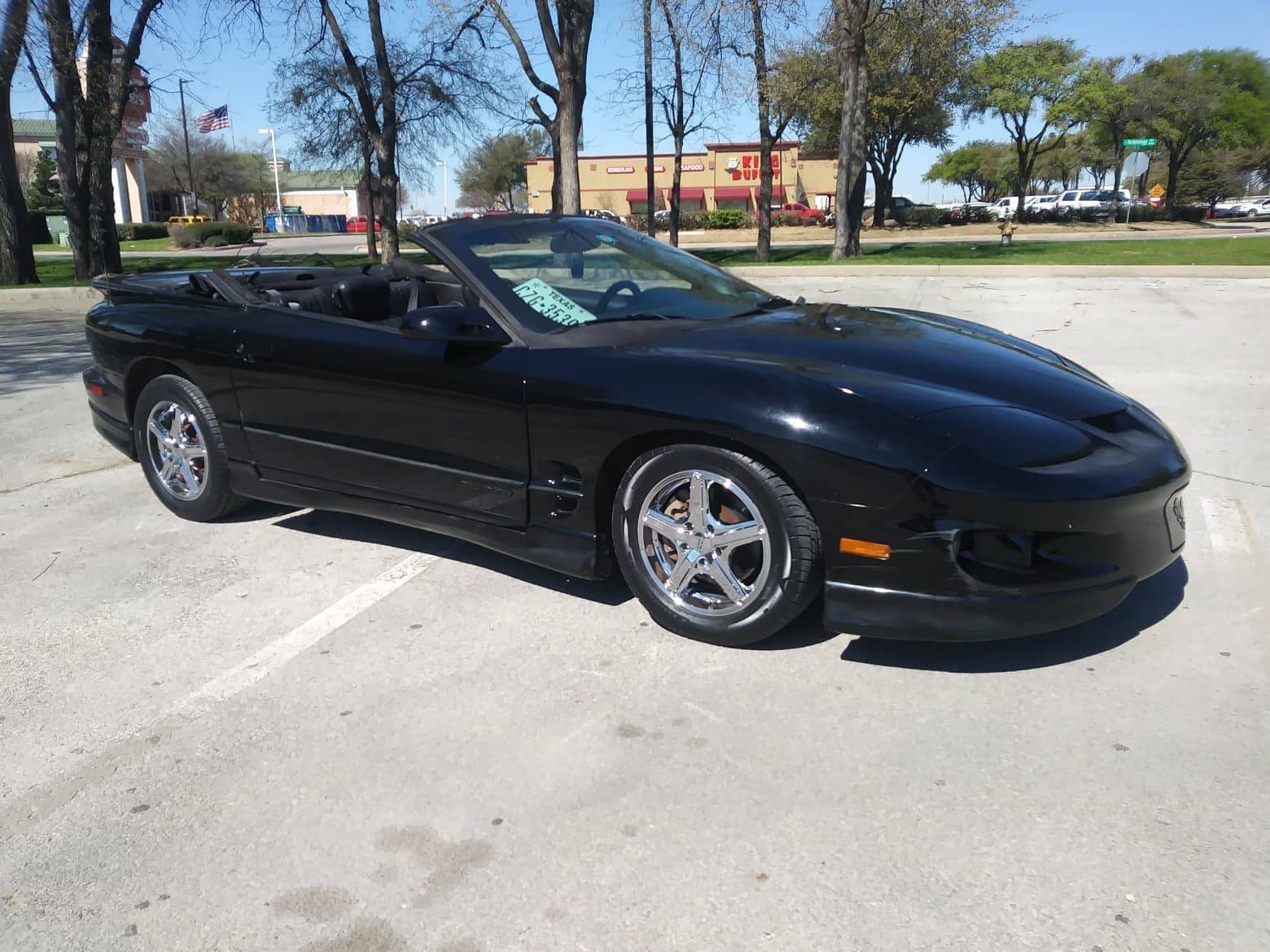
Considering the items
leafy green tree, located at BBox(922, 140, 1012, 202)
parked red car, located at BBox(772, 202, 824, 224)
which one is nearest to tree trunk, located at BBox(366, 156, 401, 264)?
parked red car, located at BBox(772, 202, 824, 224)

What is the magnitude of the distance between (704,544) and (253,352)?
226 cm

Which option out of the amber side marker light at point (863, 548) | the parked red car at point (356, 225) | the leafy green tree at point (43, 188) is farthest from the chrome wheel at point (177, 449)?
the parked red car at point (356, 225)

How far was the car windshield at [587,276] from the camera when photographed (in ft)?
12.3

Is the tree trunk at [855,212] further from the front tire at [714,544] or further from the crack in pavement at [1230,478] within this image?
the front tire at [714,544]

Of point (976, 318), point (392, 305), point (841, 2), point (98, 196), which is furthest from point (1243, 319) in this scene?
point (98, 196)

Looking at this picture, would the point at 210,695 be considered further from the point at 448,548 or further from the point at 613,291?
the point at 613,291

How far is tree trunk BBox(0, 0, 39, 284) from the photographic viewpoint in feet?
57.7

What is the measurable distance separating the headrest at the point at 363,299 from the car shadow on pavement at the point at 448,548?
35.5 inches

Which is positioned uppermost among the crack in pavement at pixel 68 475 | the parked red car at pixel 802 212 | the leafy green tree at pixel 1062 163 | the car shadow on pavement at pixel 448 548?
the leafy green tree at pixel 1062 163

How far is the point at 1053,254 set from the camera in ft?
76.6

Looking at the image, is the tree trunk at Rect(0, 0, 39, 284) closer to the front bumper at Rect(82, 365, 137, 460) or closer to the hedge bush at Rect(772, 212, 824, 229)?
the front bumper at Rect(82, 365, 137, 460)

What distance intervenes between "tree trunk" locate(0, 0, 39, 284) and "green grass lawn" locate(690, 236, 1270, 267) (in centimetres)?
1480

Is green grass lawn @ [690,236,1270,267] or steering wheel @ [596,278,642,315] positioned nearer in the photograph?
steering wheel @ [596,278,642,315]

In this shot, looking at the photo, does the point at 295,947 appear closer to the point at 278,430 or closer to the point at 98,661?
the point at 98,661
